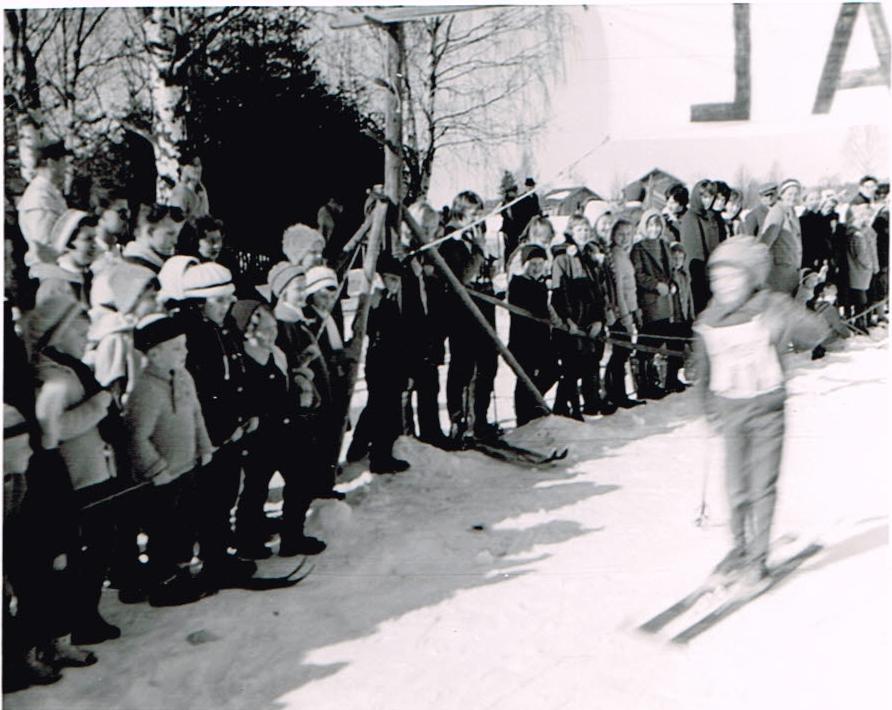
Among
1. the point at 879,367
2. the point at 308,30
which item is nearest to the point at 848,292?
the point at 879,367

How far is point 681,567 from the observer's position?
2658mm

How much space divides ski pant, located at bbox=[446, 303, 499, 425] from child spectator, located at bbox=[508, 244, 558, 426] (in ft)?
0.29

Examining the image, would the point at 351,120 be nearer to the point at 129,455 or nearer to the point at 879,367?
the point at 129,455

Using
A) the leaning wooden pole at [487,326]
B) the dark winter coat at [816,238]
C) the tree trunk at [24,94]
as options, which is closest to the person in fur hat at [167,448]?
the tree trunk at [24,94]

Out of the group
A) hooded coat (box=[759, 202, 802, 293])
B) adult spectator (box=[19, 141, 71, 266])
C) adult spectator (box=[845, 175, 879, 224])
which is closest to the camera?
adult spectator (box=[19, 141, 71, 266])

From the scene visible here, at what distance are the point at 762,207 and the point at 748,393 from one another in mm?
692

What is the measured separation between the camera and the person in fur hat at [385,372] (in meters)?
3.16

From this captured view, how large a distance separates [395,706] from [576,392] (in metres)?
1.35

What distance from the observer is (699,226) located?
2.90 meters

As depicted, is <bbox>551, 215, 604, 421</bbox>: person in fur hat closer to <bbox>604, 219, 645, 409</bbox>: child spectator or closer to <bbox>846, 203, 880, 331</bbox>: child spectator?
<bbox>604, 219, 645, 409</bbox>: child spectator

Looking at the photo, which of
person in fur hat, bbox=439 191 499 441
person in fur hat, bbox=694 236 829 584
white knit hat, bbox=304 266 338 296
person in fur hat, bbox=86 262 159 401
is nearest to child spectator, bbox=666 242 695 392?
person in fur hat, bbox=694 236 829 584

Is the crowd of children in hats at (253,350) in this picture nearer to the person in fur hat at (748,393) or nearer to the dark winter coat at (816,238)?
the dark winter coat at (816,238)

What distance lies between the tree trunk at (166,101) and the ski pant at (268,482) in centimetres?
83

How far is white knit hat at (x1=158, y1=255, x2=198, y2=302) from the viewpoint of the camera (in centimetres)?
251
